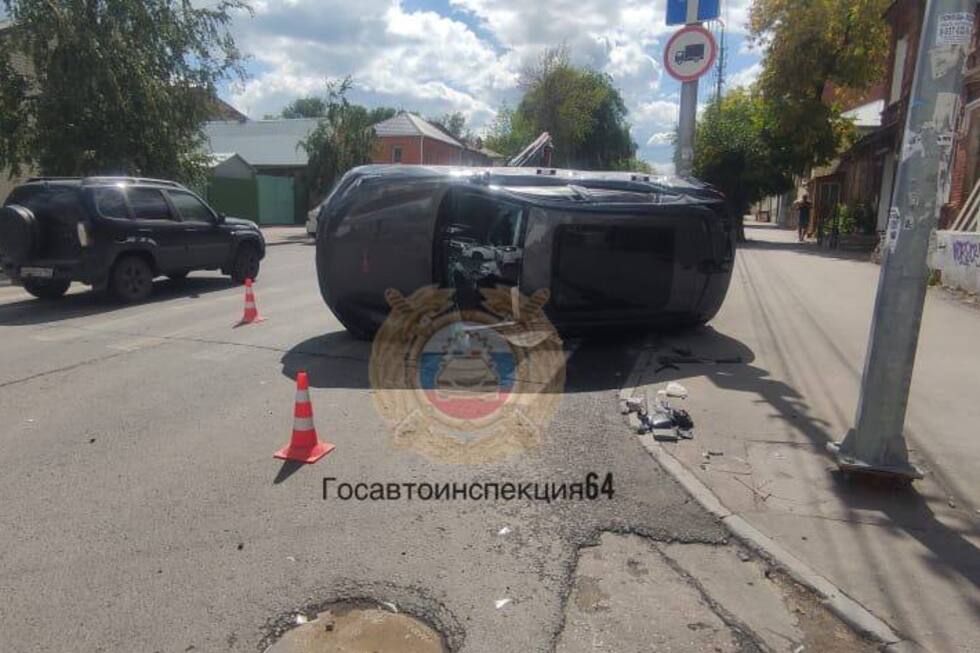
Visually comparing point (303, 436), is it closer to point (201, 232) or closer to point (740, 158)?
point (201, 232)

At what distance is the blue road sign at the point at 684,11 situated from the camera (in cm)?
842

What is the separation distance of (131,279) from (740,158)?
23.9m

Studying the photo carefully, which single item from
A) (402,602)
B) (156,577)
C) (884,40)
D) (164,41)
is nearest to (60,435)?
(156,577)

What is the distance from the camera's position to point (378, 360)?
281 inches

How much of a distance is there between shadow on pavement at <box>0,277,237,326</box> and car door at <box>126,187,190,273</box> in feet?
1.81

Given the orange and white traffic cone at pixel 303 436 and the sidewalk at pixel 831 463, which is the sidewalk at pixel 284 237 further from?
the orange and white traffic cone at pixel 303 436

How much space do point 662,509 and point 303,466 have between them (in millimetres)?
2324

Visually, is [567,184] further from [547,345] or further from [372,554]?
[372,554]

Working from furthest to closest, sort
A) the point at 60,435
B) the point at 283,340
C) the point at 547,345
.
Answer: the point at 283,340
the point at 547,345
the point at 60,435

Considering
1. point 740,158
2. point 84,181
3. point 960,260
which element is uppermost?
point 740,158

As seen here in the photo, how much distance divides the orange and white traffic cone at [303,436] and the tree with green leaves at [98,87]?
1482cm

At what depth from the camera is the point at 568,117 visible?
50.0 metres

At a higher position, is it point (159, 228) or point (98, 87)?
point (98, 87)

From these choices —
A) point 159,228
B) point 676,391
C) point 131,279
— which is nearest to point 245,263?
point 159,228
